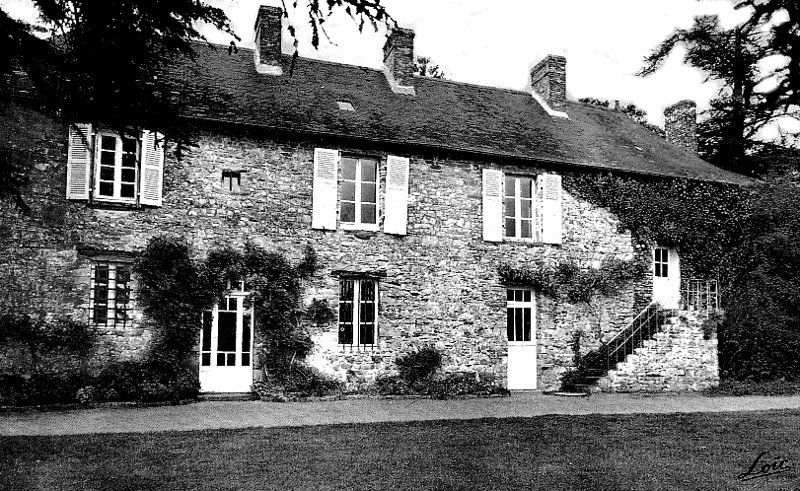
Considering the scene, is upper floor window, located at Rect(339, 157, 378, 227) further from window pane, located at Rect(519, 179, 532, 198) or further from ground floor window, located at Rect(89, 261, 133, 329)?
ground floor window, located at Rect(89, 261, 133, 329)

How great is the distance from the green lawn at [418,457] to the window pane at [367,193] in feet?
19.6

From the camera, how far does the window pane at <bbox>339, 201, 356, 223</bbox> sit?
1466 cm

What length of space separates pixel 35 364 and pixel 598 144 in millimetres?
13180

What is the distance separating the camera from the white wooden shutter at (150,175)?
1302cm

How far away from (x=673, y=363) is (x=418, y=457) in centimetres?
969

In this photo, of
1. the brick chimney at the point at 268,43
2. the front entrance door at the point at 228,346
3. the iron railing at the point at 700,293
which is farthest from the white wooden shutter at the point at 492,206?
the brick chimney at the point at 268,43

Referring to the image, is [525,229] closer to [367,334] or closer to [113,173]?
[367,334]

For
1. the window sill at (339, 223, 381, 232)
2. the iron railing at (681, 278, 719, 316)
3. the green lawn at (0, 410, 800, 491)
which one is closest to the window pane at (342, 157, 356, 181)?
the window sill at (339, 223, 381, 232)

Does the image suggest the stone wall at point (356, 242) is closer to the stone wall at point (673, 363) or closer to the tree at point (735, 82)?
the stone wall at point (673, 363)

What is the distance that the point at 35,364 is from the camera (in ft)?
39.4

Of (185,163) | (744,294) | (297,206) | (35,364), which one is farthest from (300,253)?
(744,294)

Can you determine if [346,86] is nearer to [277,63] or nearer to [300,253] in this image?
[277,63]

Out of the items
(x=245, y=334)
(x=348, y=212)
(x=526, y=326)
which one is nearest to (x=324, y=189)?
(x=348, y=212)
